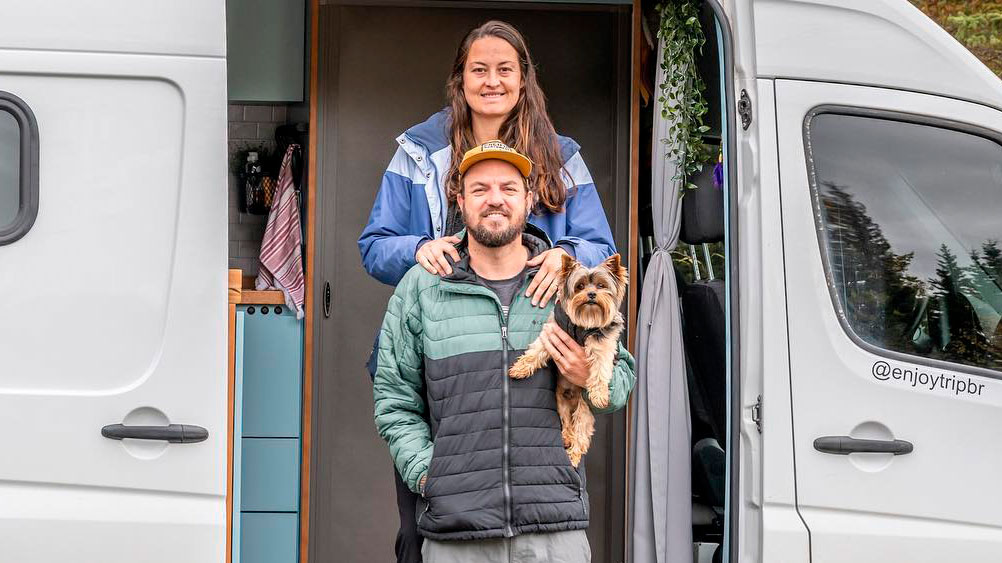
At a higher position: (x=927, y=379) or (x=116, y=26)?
(x=116, y=26)

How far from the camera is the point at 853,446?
9.53ft

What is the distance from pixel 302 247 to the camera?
15.3 feet

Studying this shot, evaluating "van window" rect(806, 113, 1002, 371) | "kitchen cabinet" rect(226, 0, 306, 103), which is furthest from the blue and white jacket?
"kitchen cabinet" rect(226, 0, 306, 103)

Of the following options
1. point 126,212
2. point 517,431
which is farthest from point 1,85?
point 517,431

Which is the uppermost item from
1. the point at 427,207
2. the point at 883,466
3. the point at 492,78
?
the point at 492,78

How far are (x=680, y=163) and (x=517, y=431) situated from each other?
1.44 metres

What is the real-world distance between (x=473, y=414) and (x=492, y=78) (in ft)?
3.84

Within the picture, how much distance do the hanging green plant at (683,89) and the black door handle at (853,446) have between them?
1065 millimetres

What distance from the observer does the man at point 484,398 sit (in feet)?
8.98

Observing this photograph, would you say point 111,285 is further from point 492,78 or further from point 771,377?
point 771,377

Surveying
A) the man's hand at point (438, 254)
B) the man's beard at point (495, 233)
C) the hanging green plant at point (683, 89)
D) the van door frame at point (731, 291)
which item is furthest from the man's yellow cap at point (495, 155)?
the hanging green plant at point (683, 89)

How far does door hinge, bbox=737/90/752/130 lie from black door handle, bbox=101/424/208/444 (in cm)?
171

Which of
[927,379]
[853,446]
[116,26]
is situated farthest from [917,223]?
[116,26]

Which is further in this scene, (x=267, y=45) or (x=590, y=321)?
(x=267, y=45)
